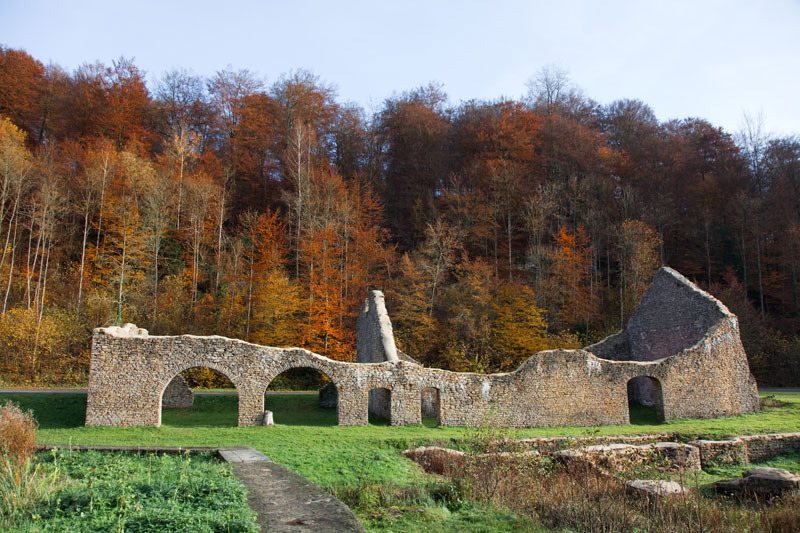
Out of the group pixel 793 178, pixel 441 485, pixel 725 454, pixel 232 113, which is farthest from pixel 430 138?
pixel 441 485

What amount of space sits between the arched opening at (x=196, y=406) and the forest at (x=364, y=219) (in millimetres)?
6578

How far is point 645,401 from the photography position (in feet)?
71.6

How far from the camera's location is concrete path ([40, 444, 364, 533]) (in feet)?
17.7

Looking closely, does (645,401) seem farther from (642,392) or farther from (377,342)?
(377,342)

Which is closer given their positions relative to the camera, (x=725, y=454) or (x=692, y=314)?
(x=725, y=454)

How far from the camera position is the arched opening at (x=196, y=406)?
1720cm

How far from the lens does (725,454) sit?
545 inches

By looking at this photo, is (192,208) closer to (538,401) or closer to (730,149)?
(538,401)

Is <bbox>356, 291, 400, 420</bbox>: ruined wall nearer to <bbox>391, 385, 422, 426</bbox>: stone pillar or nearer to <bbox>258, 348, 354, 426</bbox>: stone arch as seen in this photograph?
<bbox>391, 385, 422, 426</bbox>: stone pillar

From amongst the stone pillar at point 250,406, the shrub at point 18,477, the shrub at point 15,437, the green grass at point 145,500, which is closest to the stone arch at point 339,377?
the stone pillar at point 250,406

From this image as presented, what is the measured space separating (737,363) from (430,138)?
31469 mm

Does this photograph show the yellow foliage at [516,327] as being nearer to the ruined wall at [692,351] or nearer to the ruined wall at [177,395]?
the ruined wall at [692,351]

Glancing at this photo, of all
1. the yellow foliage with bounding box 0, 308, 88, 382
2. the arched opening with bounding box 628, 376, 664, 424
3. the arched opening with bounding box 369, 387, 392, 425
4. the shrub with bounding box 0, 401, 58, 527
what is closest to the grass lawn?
the arched opening with bounding box 628, 376, 664, 424

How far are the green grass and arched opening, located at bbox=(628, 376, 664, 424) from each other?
15207 mm
